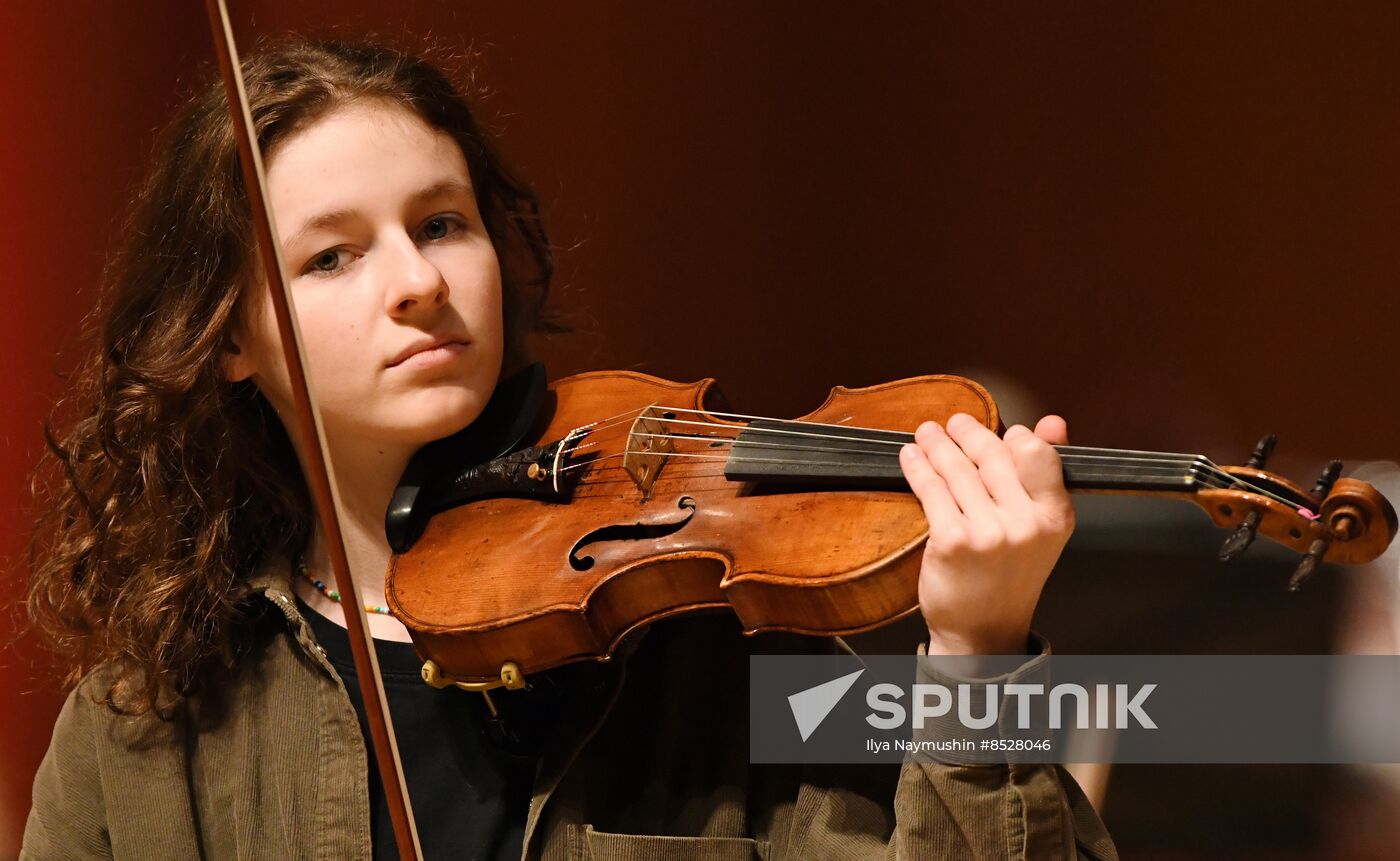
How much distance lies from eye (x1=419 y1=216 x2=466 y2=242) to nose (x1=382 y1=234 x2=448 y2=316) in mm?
52

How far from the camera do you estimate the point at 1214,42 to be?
1.34 meters

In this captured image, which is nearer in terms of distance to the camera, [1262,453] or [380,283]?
[1262,453]

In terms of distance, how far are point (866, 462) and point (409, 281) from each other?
1.33 feet

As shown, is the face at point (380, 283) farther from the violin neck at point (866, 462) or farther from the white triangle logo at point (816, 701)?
the white triangle logo at point (816, 701)

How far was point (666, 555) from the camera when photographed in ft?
3.12

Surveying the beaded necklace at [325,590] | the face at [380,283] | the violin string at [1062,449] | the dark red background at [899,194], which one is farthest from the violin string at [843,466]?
the dark red background at [899,194]

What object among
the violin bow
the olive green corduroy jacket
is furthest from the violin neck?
the violin bow

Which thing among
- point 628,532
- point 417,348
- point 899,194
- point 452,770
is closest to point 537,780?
point 452,770

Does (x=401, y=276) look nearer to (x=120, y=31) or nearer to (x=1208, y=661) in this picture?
(x=120, y=31)

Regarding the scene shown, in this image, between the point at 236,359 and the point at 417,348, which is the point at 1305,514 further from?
the point at 236,359

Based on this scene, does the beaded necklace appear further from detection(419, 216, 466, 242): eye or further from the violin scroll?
the violin scroll

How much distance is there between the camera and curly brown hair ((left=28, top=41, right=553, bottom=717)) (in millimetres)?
1147

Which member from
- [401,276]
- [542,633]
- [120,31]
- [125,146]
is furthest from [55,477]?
[542,633]

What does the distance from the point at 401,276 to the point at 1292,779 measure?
39.9 inches
